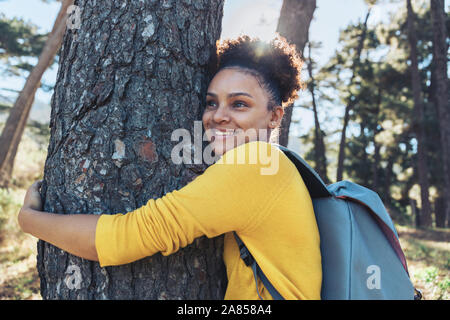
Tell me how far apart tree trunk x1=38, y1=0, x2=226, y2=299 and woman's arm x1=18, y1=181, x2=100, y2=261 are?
10cm

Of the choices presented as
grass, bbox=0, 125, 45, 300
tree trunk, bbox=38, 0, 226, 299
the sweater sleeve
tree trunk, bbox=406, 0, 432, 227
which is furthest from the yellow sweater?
tree trunk, bbox=406, 0, 432, 227

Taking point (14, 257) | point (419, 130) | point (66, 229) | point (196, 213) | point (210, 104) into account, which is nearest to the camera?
point (196, 213)

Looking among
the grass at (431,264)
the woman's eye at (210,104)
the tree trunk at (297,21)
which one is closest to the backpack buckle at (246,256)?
the woman's eye at (210,104)

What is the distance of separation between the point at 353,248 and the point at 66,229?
1168mm

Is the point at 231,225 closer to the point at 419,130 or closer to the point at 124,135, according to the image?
the point at 124,135

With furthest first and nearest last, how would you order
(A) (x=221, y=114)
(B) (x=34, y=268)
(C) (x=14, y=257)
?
(C) (x=14, y=257) < (B) (x=34, y=268) < (A) (x=221, y=114)

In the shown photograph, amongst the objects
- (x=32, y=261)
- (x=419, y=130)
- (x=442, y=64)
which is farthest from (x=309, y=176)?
(x=419, y=130)

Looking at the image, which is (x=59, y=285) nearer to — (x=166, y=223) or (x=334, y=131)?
(x=166, y=223)

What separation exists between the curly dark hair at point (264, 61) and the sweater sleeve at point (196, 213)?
2.16 feet

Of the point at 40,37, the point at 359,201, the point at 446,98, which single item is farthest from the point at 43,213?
the point at 40,37

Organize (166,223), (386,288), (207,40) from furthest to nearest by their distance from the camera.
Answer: (207,40), (386,288), (166,223)

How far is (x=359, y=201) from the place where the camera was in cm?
146

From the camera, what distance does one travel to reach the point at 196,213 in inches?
48.2
